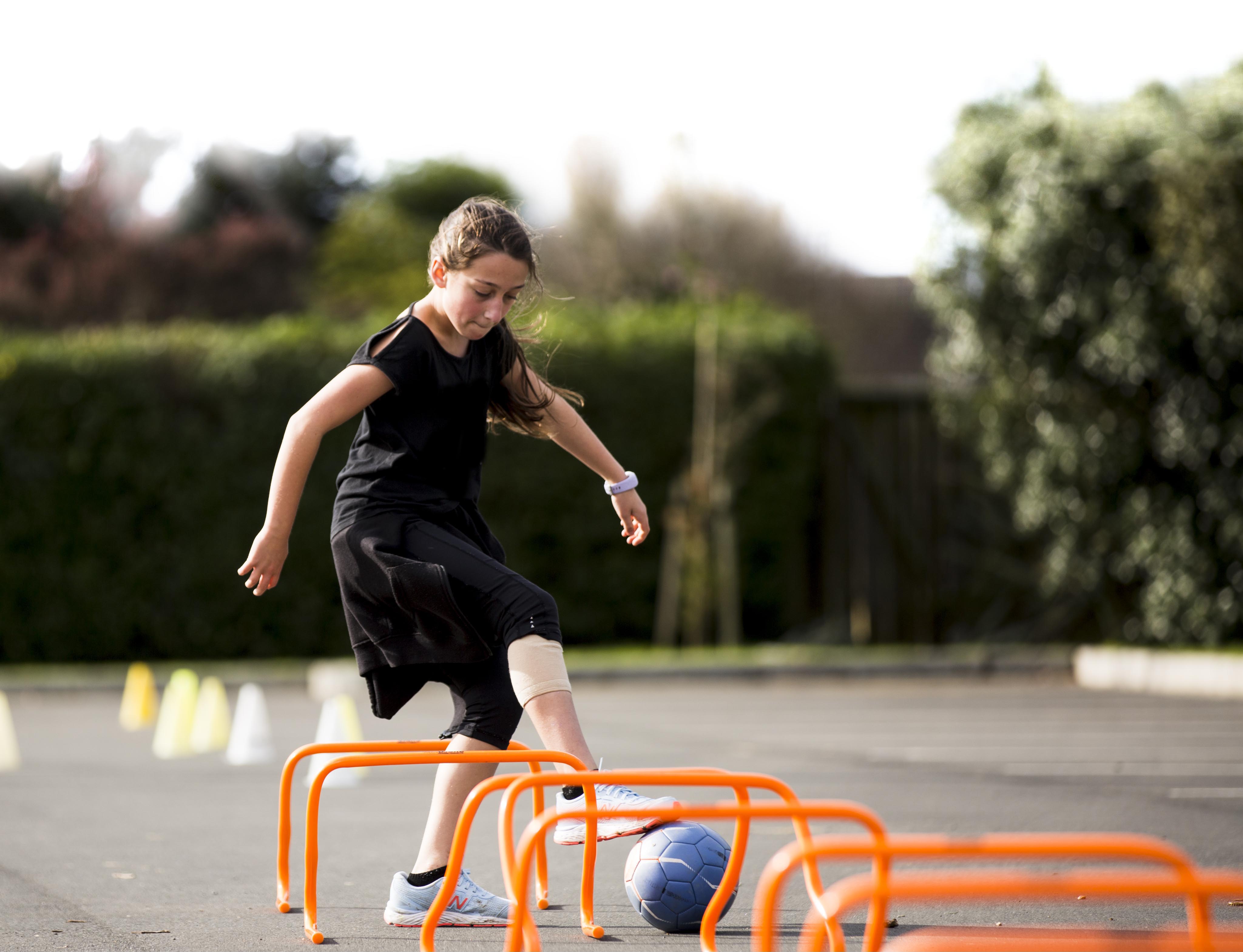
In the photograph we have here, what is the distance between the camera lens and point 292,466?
150 inches

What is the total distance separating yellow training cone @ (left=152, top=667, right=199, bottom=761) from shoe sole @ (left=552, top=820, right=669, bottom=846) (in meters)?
5.71

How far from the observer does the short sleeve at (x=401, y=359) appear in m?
3.93

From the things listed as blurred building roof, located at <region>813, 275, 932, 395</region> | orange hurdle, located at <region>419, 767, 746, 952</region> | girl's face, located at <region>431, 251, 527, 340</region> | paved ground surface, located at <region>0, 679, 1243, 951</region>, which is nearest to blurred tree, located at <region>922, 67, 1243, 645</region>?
paved ground surface, located at <region>0, 679, 1243, 951</region>

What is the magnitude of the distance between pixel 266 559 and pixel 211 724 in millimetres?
6331

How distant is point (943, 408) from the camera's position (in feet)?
47.1

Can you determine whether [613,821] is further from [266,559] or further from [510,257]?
[510,257]

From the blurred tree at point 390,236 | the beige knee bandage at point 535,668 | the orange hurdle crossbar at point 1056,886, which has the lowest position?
the orange hurdle crossbar at point 1056,886

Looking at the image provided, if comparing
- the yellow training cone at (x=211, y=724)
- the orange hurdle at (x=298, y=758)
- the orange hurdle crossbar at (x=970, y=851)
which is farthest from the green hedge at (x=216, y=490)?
the orange hurdle crossbar at (x=970, y=851)

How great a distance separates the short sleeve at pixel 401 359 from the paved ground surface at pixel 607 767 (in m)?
1.49

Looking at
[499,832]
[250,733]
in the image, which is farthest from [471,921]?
[250,733]

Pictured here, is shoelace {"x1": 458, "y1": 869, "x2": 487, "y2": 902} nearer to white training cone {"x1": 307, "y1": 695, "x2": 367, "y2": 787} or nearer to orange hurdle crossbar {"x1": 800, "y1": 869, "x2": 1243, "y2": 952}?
orange hurdle crossbar {"x1": 800, "y1": 869, "x2": 1243, "y2": 952}

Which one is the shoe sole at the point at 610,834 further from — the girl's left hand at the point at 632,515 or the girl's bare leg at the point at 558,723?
the girl's left hand at the point at 632,515

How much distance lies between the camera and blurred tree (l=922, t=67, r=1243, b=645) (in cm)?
1204

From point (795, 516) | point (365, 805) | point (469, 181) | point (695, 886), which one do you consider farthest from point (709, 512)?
point (469, 181)
